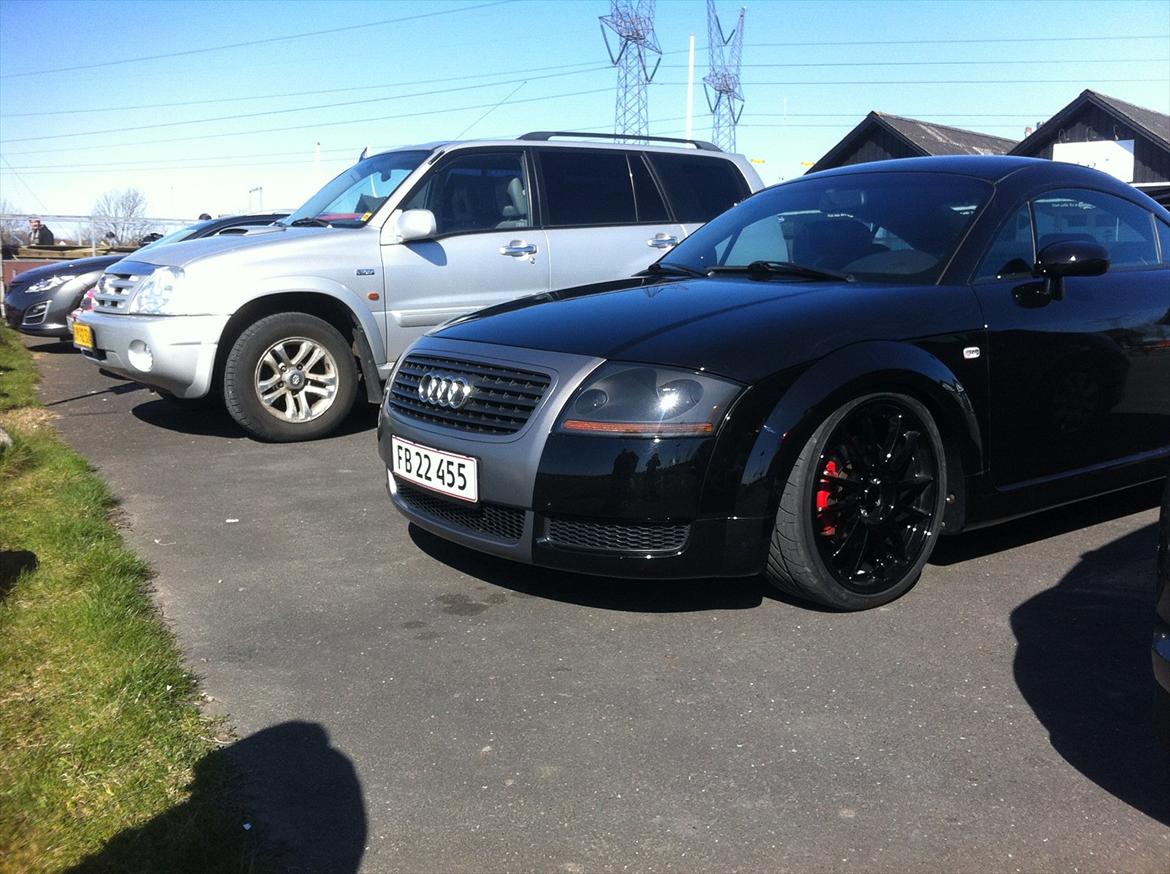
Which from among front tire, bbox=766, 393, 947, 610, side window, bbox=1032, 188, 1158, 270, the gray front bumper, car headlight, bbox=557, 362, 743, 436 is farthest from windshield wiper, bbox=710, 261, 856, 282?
the gray front bumper

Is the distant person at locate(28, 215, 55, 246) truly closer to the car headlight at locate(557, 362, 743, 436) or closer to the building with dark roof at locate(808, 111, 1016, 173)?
the building with dark roof at locate(808, 111, 1016, 173)

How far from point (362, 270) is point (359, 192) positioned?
2.90 ft

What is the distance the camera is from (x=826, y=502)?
3625 millimetres

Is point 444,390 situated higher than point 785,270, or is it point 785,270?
point 785,270

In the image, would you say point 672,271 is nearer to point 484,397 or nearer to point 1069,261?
point 484,397

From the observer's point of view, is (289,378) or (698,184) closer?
(289,378)

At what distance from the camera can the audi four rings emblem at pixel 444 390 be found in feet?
12.6

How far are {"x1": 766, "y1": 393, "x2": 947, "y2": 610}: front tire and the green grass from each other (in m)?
1.84

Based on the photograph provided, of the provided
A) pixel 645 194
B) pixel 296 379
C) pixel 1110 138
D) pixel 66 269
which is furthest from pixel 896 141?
pixel 296 379

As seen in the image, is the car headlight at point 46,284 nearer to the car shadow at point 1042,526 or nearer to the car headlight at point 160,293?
the car headlight at point 160,293

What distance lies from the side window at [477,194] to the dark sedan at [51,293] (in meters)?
5.21

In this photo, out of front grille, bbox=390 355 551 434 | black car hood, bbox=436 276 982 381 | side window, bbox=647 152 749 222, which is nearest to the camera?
black car hood, bbox=436 276 982 381

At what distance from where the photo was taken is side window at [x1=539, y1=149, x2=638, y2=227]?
7492 millimetres

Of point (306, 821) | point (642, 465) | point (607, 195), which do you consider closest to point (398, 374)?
point (642, 465)
